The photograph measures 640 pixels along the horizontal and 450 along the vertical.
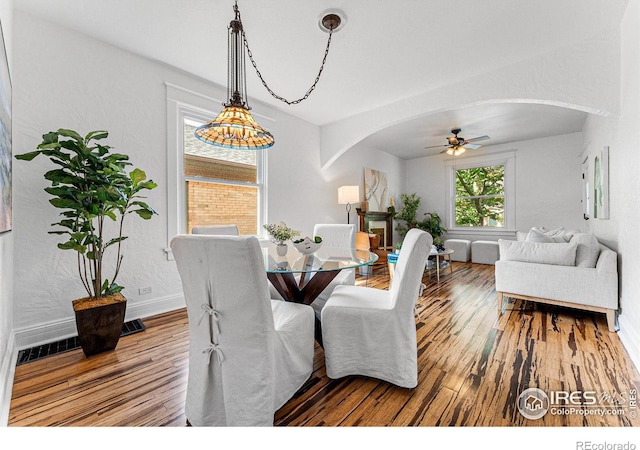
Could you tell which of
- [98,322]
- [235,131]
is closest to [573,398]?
[235,131]

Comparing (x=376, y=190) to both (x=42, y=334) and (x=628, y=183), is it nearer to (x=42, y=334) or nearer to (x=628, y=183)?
(x=628, y=183)

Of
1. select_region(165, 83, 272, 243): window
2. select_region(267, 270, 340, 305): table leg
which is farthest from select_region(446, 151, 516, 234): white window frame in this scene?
select_region(267, 270, 340, 305): table leg

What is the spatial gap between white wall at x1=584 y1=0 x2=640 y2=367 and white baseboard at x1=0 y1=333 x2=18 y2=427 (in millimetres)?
3743

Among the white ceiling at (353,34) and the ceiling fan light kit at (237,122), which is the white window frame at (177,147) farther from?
the ceiling fan light kit at (237,122)

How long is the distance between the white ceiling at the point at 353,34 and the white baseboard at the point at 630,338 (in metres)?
2.46

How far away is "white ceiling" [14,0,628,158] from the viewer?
81.7 inches

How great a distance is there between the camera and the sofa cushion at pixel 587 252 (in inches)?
102

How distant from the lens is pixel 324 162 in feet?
15.5

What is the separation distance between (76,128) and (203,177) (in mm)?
1164

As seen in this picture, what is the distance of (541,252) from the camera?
276cm

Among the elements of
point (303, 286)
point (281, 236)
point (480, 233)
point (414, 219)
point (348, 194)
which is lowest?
point (303, 286)

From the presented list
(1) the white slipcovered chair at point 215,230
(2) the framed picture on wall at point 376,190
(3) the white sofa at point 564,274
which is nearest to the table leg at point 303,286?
(1) the white slipcovered chair at point 215,230

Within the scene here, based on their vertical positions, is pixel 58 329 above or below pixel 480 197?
below
